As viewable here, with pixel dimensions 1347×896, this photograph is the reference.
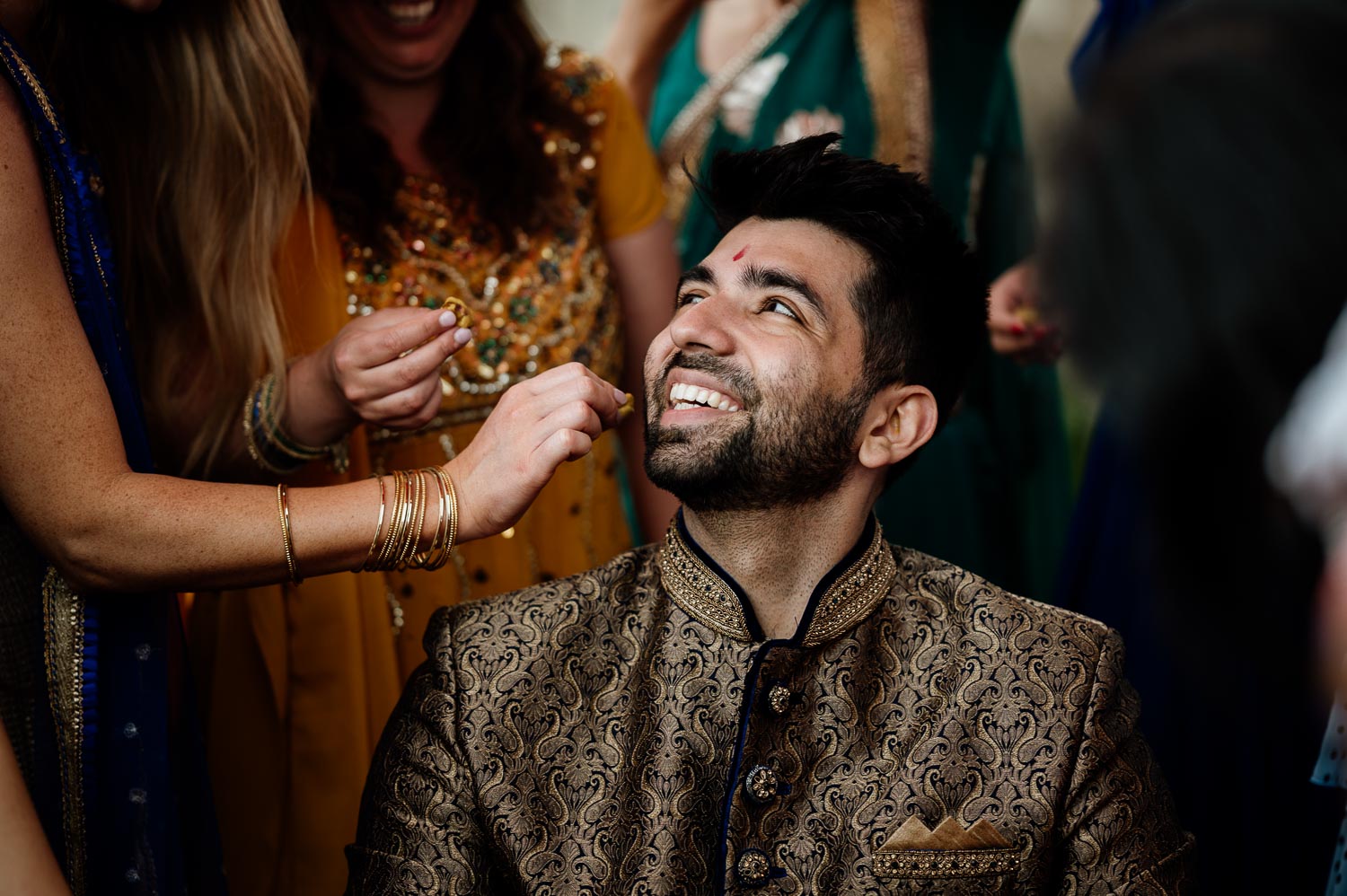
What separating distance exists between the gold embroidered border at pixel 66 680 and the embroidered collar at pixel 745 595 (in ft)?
2.44

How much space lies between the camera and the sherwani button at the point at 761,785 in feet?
5.59

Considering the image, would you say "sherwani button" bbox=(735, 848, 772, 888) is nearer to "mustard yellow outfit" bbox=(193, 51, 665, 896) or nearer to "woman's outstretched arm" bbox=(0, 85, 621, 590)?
"woman's outstretched arm" bbox=(0, 85, 621, 590)

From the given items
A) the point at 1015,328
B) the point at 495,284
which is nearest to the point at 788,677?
the point at 495,284

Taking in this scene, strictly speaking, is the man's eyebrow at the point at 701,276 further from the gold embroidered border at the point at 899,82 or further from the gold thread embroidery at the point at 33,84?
the gold embroidered border at the point at 899,82

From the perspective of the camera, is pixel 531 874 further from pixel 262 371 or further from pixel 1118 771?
pixel 262 371

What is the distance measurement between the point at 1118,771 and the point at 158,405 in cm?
144

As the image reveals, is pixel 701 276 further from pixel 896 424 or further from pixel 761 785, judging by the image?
pixel 761 785

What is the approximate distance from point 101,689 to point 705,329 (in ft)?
2.91

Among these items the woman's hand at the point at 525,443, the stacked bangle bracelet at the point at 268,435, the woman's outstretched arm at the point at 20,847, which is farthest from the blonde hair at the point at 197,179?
the woman's outstretched arm at the point at 20,847

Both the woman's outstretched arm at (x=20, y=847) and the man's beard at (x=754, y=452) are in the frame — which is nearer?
the woman's outstretched arm at (x=20, y=847)

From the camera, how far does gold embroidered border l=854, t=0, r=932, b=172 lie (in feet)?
9.91

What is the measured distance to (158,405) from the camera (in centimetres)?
209

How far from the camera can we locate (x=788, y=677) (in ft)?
5.93

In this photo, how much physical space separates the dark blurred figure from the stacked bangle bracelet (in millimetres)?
1463
